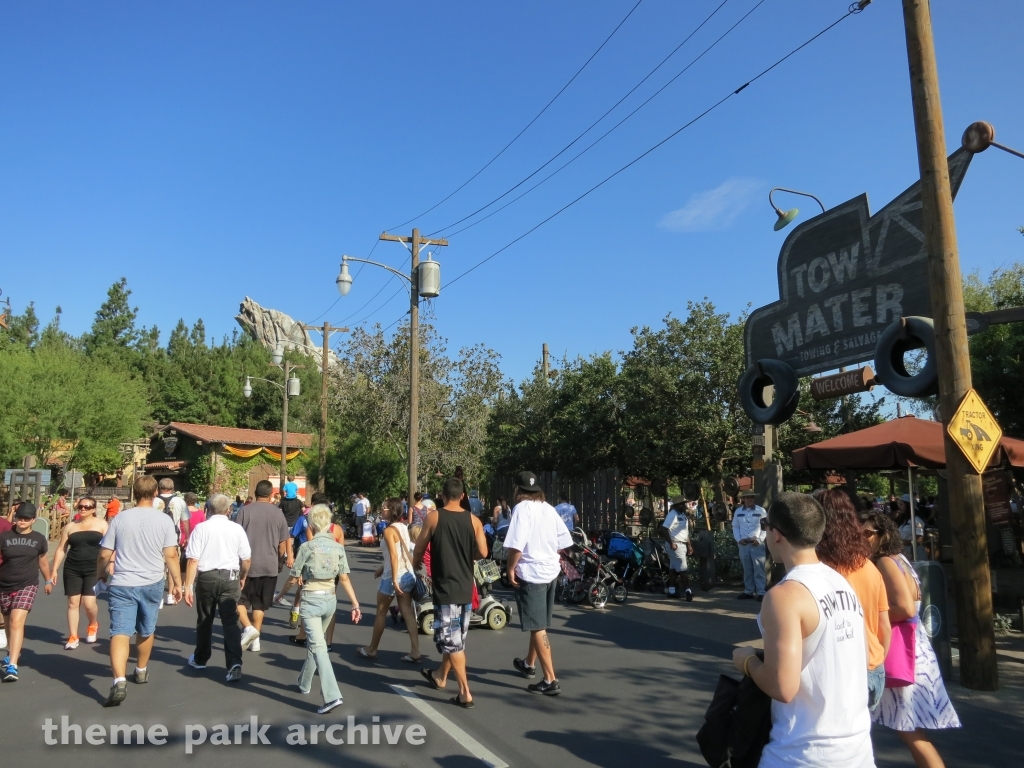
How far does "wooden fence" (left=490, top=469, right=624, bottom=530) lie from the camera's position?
1884 centimetres

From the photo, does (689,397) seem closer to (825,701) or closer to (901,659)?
(901,659)


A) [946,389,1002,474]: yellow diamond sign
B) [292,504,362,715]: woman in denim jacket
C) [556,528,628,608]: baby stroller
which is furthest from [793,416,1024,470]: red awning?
[292,504,362,715]: woman in denim jacket

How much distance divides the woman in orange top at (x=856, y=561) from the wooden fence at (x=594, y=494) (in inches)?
574

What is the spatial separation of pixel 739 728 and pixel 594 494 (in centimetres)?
1698

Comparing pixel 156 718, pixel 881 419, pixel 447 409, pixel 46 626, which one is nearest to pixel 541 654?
pixel 156 718

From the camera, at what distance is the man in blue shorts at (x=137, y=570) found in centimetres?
669

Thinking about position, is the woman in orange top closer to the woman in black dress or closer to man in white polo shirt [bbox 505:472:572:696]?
man in white polo shirt [bbox 505:472:572:696]

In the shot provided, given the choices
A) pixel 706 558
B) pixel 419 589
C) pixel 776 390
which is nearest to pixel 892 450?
pixel 776 390

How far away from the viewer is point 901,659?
434 cm

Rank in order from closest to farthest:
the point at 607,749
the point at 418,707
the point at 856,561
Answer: the point at 856,561 → the point at 607,749 → the point at 418,707

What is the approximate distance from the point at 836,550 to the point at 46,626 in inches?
405

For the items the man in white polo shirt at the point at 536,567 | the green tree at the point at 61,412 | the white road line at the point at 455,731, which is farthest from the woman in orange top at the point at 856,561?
the green tree at the point at 61,412

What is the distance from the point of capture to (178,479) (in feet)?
156

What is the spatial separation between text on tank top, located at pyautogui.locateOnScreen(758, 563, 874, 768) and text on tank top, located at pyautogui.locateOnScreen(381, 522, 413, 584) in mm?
5776
